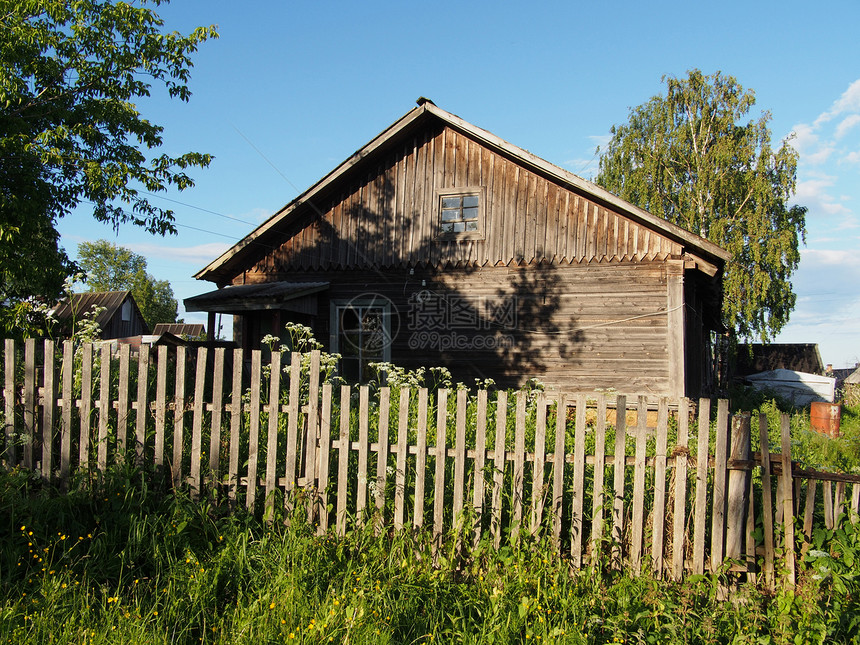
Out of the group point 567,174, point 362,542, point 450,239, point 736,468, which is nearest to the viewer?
point 736,468

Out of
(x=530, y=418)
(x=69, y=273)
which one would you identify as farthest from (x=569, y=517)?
(x=69, y=273)

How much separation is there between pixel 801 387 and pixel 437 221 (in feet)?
69.9

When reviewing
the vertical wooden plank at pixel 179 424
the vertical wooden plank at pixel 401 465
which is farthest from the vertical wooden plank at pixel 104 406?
the vertical wooden plank at pixel 401 465

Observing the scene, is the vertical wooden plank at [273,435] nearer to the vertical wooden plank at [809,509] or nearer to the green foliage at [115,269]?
the vertical wooden plank at [809,509]

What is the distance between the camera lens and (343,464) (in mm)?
4250

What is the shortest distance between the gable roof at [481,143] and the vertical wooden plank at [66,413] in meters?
7.83

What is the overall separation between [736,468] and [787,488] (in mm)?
387

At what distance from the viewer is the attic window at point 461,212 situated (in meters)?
11.6

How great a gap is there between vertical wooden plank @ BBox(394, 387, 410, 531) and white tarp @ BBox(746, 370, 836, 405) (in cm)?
2432

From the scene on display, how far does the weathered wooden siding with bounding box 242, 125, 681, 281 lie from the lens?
1089 centimetres

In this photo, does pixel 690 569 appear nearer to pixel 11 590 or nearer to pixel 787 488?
pixel 787 488

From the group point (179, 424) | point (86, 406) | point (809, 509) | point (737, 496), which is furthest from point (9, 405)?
point (809, 509)

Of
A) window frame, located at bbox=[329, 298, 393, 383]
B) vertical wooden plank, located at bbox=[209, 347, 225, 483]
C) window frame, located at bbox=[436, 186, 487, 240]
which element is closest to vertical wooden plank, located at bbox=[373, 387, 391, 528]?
vertical wooden plank, located at bbox=[209, 347, 225, 483]

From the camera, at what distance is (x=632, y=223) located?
1062cm
